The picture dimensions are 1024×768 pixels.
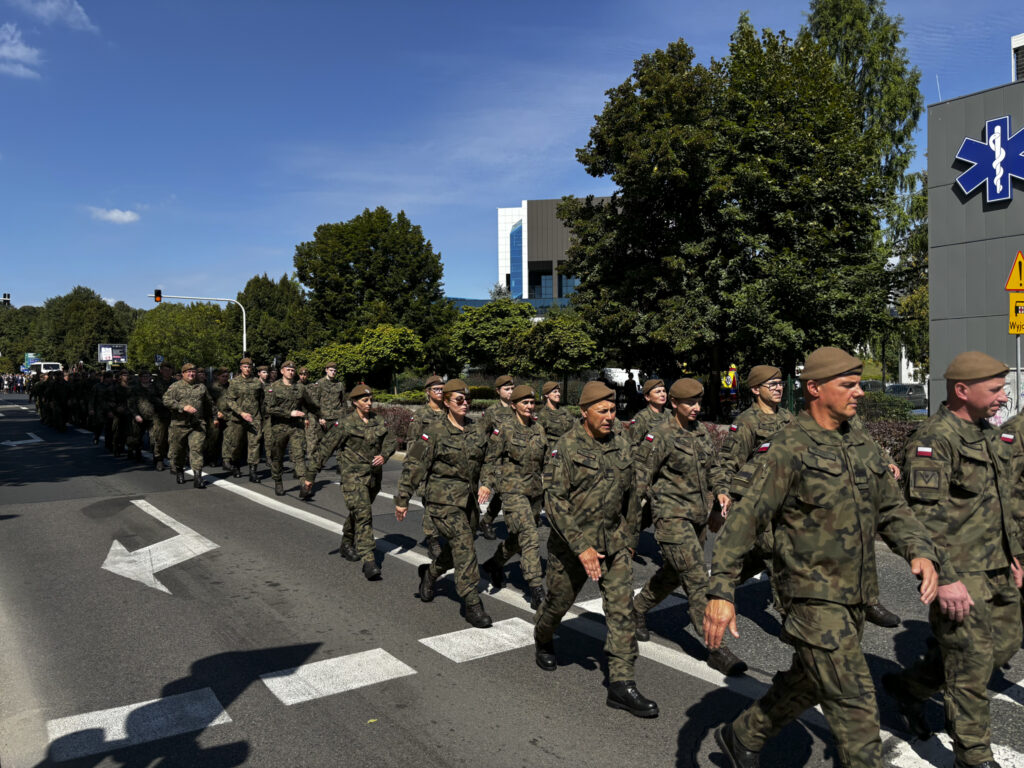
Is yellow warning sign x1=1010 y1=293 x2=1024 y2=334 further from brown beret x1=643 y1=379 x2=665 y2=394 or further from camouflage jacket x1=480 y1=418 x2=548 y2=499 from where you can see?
camouflage jacket x1=480 y1=418 x2=548 y2=499

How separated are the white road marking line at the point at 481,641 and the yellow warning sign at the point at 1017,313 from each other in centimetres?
677

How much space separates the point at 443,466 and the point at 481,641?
148 cm

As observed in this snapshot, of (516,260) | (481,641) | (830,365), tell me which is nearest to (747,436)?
(481,641)

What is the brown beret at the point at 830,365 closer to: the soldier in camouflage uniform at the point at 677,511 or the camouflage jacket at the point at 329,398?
the soldier in camouflage uniform at the point at 677,511

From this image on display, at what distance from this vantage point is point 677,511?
17.9 ft

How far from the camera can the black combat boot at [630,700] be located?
427cm

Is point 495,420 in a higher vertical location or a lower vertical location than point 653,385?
lower

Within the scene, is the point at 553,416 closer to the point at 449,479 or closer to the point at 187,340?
the point at 449,479

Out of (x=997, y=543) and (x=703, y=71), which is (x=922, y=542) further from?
(x=703, y=71)

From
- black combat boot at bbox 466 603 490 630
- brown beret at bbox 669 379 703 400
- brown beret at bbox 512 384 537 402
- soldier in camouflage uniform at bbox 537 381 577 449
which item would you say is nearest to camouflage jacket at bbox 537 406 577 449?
soldier in camouflage uniform at bbox 537 381 577 449

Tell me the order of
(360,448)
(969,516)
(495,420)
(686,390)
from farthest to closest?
(495,420) → (360,448) → (686,390) → (969,516)

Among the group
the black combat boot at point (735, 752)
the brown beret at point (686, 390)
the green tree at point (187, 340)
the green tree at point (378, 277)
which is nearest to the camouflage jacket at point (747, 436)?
the brown beret at point (686, 390)

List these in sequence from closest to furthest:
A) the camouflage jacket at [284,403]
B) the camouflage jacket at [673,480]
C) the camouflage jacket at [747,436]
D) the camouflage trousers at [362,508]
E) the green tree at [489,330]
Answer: the camouflage jacket at [673,480] → the camouflage jacket at [747,436] → the camouflage trousers at [362,508] → the camouflage jacket at [284,403] → the green tree at [489,330]

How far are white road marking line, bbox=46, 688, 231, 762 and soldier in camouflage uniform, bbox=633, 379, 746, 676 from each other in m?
2.77
